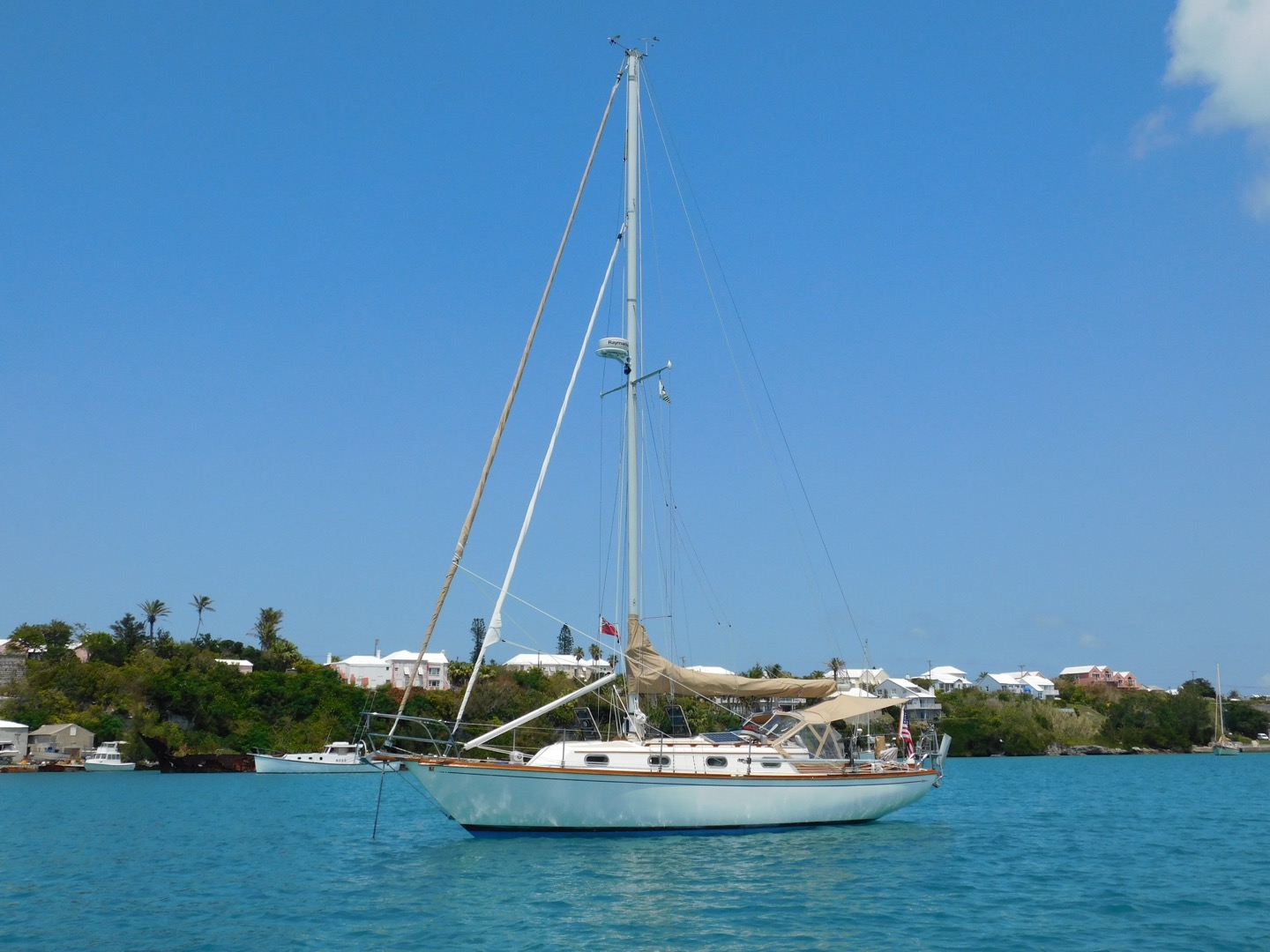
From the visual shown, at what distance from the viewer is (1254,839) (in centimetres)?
2816

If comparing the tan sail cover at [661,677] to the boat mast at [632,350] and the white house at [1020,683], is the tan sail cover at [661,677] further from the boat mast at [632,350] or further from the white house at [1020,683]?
the white house at [1020,683]

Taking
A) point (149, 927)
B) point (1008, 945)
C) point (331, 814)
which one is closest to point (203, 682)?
point (331, 814)

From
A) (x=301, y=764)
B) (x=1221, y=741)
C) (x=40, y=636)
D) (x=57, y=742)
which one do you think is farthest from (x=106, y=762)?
(x=1221, y=741)

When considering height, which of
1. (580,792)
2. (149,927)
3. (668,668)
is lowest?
(149,927)

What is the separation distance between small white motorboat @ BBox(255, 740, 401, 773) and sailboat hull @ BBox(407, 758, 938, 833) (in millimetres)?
42418

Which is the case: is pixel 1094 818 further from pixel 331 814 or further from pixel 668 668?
pixel 331 814

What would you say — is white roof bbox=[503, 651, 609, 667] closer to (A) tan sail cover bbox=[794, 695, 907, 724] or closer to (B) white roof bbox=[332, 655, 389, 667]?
(B) white roof bbox=[332, 655, 389, 667]

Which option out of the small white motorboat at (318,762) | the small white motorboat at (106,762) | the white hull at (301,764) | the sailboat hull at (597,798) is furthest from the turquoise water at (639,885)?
the small white motorboat at (106,762)

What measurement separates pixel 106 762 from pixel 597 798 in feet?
192

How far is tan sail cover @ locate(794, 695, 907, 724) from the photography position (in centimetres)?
2762

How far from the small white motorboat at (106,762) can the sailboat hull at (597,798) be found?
56.3 m

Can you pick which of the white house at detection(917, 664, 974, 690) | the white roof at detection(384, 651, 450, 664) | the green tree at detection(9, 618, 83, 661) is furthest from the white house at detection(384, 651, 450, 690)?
the white house at detection(917, 664, 974, 690)

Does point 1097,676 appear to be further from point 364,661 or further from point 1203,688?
point 364,661

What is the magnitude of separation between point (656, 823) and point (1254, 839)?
1661 centimetres
